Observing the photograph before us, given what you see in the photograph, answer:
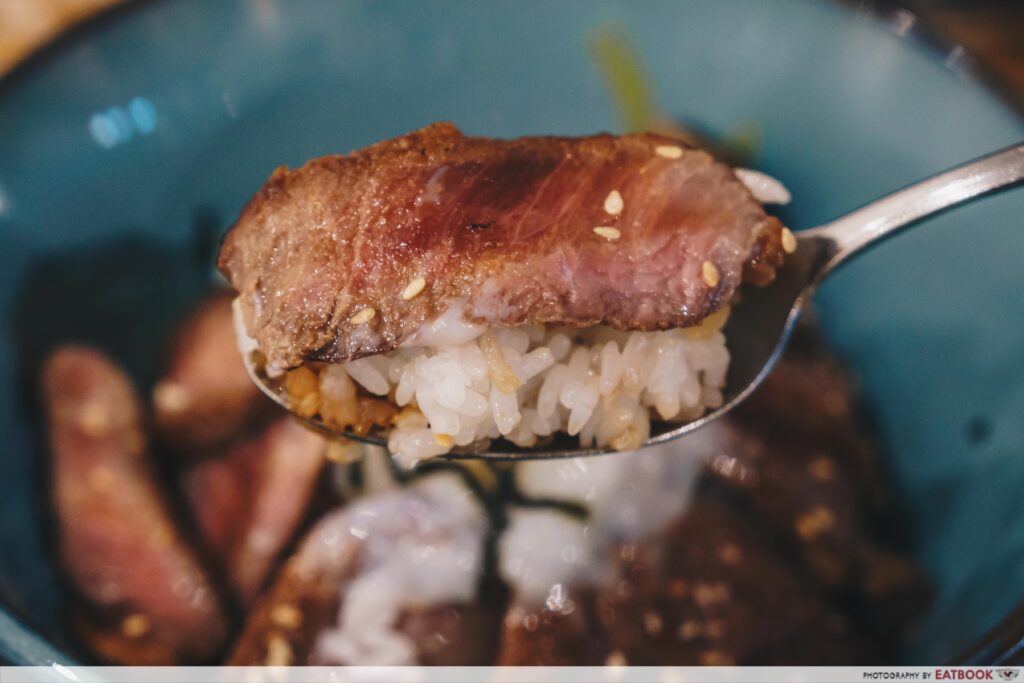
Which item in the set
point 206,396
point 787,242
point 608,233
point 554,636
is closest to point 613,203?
point 608,233

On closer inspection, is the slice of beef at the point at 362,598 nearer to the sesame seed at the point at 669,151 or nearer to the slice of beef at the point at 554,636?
the slice of beef at the point at 554,636

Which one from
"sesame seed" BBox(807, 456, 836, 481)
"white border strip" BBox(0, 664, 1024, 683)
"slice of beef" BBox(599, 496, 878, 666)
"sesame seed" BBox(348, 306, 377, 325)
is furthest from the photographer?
"sesame seed" BBox(807, 456, 836, 481)

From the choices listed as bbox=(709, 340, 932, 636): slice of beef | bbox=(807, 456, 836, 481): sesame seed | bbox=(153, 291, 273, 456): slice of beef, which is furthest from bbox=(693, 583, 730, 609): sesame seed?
bbox=(153, 291, 273, 456): slice of beef

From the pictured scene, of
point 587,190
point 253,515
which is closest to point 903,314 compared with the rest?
point 587,190

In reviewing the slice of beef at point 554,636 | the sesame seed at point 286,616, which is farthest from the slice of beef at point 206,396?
the slice of beef at point 554,636

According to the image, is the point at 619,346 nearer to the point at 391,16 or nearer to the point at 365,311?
the point at 365,311

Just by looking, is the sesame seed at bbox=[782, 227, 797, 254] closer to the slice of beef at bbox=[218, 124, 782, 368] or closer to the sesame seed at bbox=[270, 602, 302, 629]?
the slice of beef at bbox=[218, 124, 782, 368]
